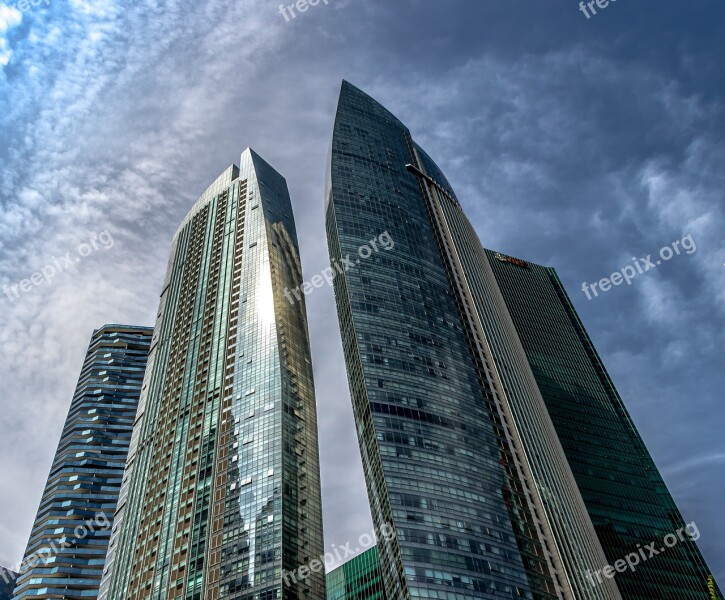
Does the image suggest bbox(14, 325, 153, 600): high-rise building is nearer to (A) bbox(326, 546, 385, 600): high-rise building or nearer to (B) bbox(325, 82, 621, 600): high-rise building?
(A) bbox(326, 546, 385, 600): high-rise building

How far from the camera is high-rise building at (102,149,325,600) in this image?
350 feet

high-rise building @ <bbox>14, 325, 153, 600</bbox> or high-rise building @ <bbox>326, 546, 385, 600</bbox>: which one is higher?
high-rise building @ <bbox>14, 325, 153, 600</bbox>

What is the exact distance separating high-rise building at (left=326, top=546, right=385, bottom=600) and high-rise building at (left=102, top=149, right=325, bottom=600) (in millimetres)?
20200

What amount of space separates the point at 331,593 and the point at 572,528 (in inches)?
2092

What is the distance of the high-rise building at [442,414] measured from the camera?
92.4 m

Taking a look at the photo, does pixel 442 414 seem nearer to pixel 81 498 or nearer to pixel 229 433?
pixel 229 433

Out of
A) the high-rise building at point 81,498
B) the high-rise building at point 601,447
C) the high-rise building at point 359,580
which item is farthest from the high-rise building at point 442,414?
the high-rise building at point 81,498

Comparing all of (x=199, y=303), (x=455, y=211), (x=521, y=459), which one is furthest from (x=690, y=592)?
(x=199, y=303)

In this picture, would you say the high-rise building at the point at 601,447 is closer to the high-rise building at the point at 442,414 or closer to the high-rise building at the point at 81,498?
the high-rise building at the point at 442,414

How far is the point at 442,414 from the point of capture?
359 feet

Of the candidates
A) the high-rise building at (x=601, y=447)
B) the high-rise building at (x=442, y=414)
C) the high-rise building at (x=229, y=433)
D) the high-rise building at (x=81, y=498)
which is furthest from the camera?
the high-rise building at (x=81, y=498)

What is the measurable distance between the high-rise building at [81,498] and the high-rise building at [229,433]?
30148 millimetres

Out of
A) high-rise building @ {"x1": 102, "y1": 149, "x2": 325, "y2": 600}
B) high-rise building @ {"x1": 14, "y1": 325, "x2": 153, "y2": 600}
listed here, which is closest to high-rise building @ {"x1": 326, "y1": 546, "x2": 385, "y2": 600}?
high-rise building @ {"x1": 102, "y1": 149, "x2": 325, "y2": 600}

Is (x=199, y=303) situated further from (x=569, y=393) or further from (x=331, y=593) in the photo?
(x=569, y=393)
